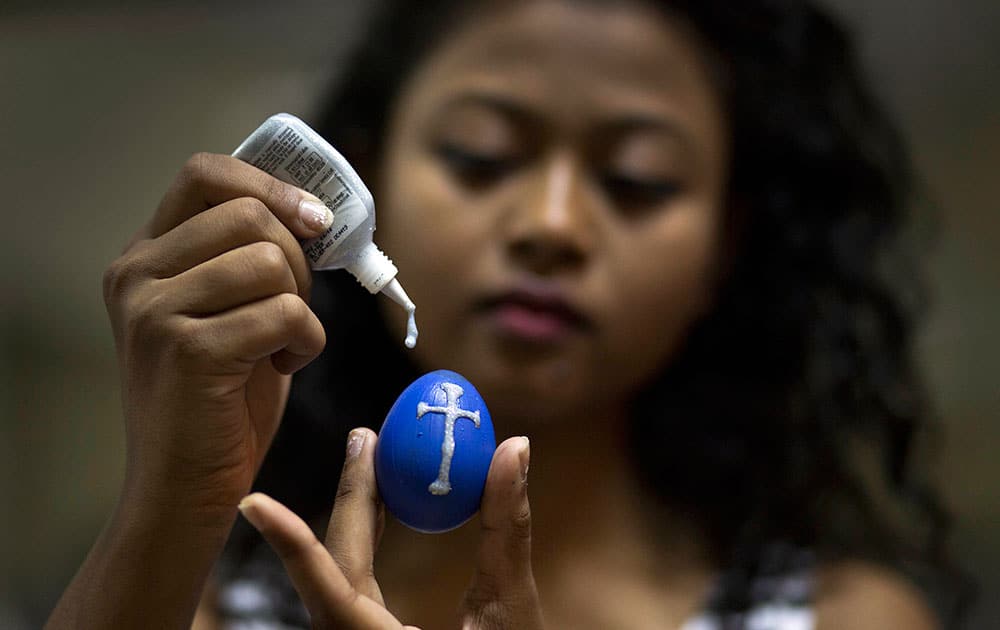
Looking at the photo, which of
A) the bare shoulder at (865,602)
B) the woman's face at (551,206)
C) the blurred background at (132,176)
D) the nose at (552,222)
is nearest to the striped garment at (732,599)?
the bare shoulder at (865,602)

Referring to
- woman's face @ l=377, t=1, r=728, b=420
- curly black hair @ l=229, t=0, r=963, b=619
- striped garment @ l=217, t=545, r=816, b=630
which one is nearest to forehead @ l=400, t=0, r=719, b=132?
woman's face @ l=377, t=1, r=728, b=420

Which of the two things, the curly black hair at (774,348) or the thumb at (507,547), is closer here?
the thumb at (507,547)

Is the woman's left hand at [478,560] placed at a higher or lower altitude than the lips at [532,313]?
lower

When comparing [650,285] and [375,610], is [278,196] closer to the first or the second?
[375,610]

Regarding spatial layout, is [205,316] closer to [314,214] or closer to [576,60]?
[314,214]

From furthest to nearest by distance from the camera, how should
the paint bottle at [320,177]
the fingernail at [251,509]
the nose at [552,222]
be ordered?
1. the nose at [552,222]
2. the paint bottle at [320,177]
3. the fingernail at [251,509]

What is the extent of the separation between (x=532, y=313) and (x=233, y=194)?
0.38 m

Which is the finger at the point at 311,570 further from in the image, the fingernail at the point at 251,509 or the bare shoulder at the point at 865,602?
the bare shoulder at the point at 865,602

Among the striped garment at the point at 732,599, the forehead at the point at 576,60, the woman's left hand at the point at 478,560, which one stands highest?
the forehead at the point at 576,60

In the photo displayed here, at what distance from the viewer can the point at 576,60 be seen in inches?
38.5

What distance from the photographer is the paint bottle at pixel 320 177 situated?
0.63 m

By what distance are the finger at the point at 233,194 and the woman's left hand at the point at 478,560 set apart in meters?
0.16

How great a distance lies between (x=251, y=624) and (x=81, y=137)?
97 cm

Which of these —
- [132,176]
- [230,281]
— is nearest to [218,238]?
[230,281]
